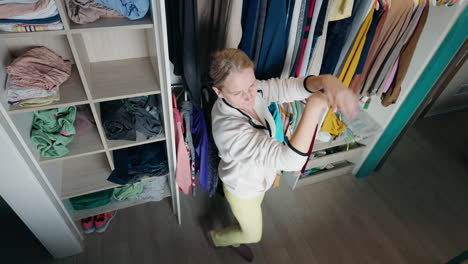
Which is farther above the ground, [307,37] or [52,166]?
[307,37]

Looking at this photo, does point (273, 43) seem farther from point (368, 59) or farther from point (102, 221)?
point (102, 221)

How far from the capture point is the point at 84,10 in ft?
3.65

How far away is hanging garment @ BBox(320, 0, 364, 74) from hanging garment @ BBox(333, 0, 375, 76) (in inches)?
0.6

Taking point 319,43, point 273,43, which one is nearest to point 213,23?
point 273,43

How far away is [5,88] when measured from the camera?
1.20 metres

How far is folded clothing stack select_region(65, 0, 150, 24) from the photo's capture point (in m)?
1.10

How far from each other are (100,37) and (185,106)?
534 mm

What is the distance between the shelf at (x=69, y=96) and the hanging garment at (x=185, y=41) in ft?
1.46

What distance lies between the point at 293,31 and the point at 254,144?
2.06 ft

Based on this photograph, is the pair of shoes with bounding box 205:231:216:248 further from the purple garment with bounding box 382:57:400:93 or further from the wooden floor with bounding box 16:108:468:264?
the purple garment with bounding box 382:57:400:93

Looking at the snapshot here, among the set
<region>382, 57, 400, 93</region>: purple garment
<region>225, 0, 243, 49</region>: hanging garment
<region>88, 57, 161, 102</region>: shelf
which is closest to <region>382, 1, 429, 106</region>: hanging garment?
<region>382, 57, 400, 93</region>: purple garment

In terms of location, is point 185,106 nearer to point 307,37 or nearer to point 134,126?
point 134,126

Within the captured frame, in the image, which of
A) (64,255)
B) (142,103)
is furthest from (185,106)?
(64,255)

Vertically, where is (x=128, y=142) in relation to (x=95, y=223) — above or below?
above
